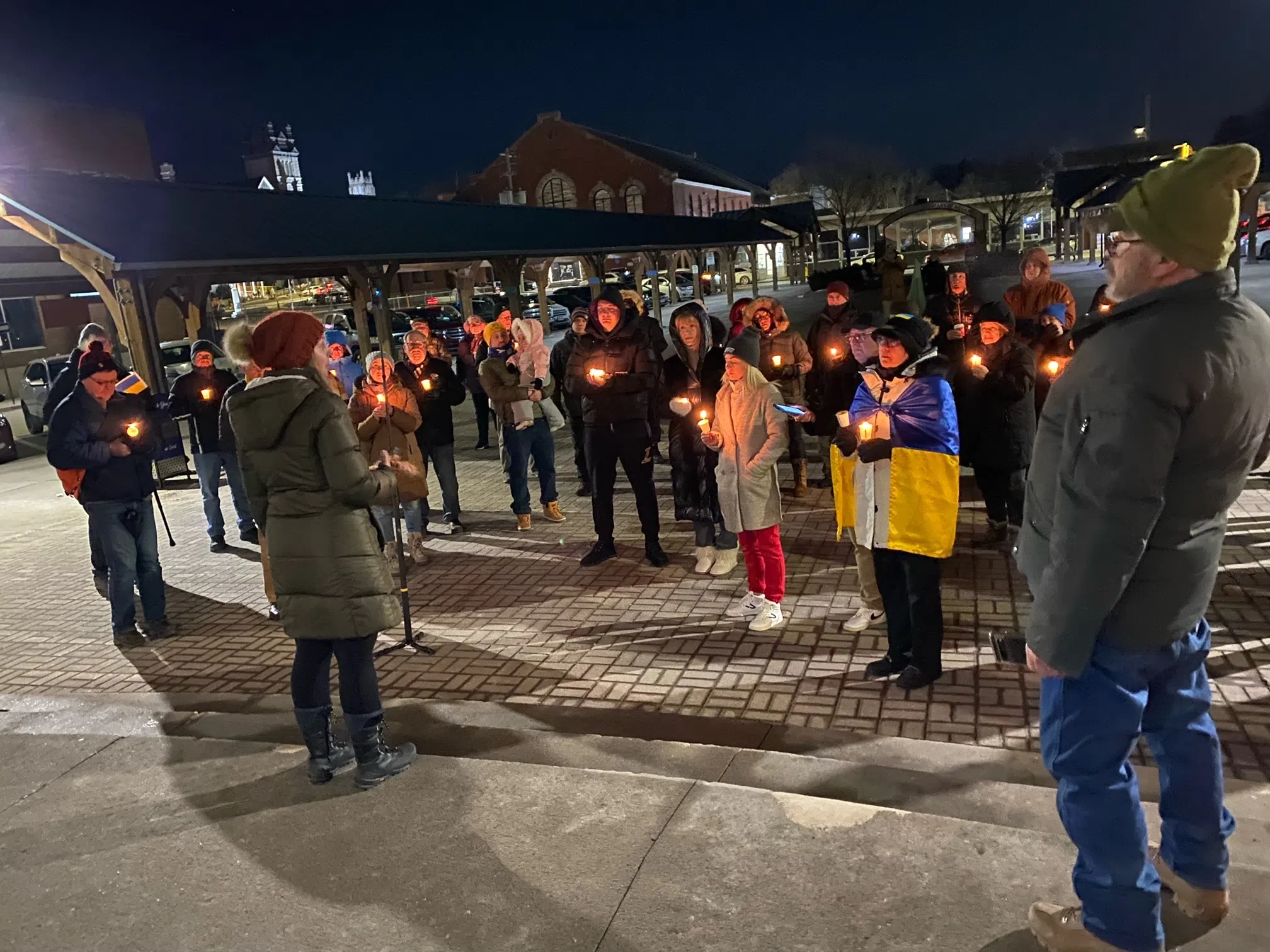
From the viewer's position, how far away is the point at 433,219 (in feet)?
56.7

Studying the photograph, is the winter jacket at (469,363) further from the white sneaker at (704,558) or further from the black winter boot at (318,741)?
the black winter boot at (318,741)

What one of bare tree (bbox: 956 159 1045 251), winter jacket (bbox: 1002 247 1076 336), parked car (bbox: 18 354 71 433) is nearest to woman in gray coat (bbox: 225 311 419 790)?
winter jacket (bbox: 1002 247 1076 336)

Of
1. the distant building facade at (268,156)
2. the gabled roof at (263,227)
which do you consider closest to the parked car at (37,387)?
the gabled roof at (263,227)

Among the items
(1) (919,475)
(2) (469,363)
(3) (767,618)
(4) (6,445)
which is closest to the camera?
(1) (919,475)

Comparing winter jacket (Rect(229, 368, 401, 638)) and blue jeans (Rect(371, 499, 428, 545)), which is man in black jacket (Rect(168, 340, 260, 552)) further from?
winter jacket (Rect(229, 368, 401, 638))

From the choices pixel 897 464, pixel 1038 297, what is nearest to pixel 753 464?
pixel 897 464

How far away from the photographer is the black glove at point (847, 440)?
422cm

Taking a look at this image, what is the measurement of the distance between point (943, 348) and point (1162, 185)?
514 centimetres

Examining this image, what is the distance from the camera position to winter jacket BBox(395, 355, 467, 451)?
24.2ft

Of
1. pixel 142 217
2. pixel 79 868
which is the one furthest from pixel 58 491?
pixel 79 868

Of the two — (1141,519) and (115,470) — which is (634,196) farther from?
(1141,519)

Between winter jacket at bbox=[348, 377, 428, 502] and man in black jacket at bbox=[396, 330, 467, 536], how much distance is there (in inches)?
28.0

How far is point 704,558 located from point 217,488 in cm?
456

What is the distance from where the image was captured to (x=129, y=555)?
5.60 meters
